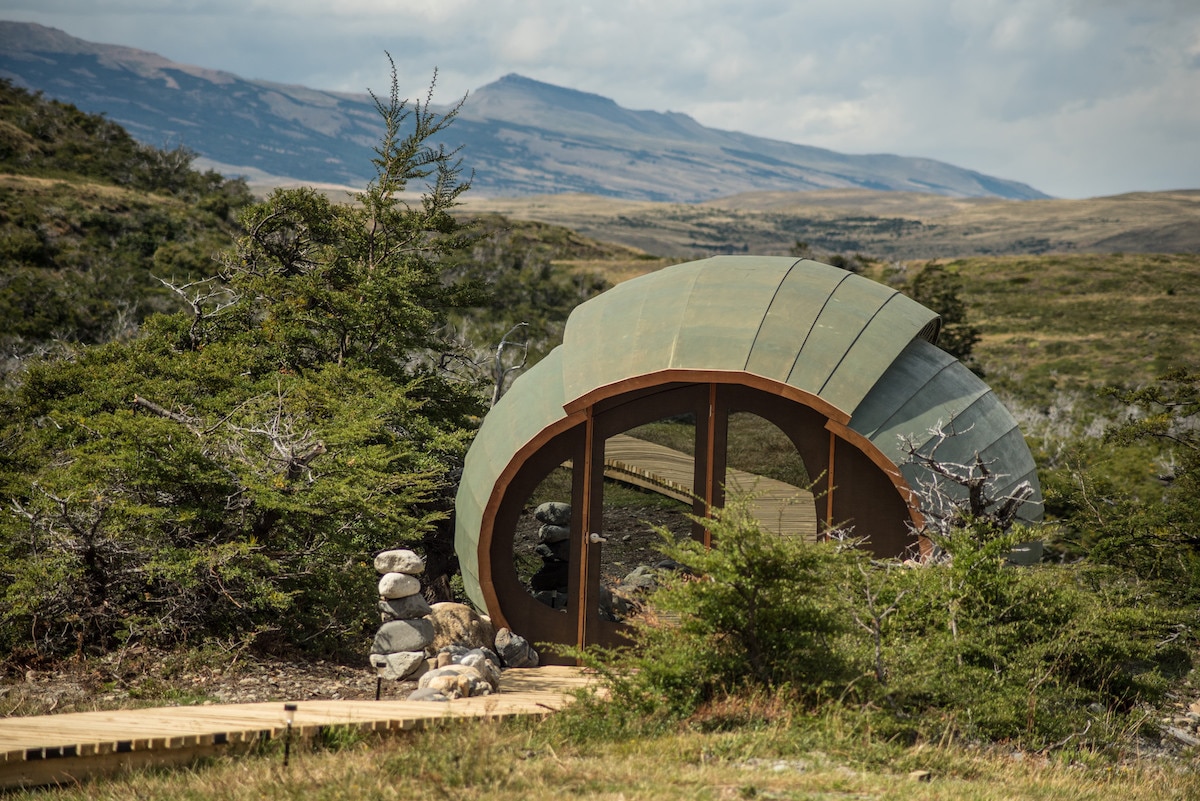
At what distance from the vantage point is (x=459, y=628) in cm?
1217

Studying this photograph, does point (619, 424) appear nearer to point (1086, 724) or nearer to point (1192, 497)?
point (1086, 724)

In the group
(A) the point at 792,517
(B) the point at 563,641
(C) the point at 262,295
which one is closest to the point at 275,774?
(B) the point at 563,641

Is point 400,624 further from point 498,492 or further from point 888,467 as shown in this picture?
point 888,467

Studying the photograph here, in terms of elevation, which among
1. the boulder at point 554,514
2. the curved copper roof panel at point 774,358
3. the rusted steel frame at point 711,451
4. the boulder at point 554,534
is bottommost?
the boulder at point 554,534

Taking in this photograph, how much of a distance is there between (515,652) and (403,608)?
4.81 feet

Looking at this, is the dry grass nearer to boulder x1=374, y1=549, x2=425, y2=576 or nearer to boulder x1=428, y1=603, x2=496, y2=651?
boulder x1=428, y1=603, x2=496, y2=651

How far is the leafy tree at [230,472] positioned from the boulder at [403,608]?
0.64 m

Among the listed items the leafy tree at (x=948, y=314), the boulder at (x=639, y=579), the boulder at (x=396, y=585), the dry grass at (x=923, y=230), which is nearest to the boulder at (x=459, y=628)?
the boulder at (x=396, y=585)

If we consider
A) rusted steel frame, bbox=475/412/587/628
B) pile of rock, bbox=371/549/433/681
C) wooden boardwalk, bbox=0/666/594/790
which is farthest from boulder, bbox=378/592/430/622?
wooden boardwalk, bbox=0/666/594/790

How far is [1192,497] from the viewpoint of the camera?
14.9 m

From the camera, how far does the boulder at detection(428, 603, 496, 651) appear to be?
39.5 feet

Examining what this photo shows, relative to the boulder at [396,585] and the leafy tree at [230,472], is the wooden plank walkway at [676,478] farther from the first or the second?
the boulder at [396,585]

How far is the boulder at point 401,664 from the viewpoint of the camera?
1128 centimetres

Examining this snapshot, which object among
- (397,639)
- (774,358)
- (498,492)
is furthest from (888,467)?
(397,639)
